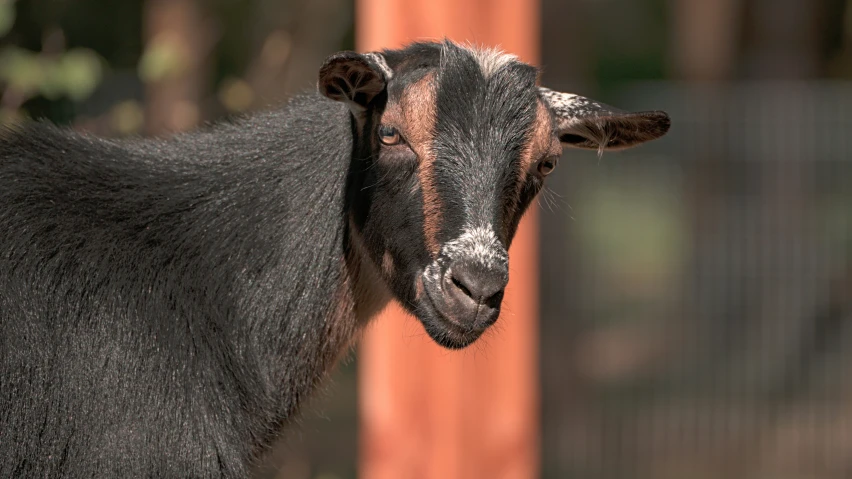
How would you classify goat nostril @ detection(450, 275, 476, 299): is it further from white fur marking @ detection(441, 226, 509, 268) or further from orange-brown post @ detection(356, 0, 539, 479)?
orange-brown post @ detection(356, 0, 539, 479)

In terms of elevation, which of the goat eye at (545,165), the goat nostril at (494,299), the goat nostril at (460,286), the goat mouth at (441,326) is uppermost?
the goat eye at (545,165)

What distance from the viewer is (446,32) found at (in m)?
5.13

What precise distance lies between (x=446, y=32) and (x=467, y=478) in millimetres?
2215

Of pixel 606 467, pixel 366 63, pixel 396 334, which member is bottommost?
pixel 606 467

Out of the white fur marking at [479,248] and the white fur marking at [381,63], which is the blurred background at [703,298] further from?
the white fur marking at [479,248]

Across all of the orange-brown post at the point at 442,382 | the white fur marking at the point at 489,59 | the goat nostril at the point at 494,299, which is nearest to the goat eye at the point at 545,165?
the white fur marking at the point at 489,59

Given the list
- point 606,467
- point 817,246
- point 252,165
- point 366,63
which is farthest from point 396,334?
point 817,246

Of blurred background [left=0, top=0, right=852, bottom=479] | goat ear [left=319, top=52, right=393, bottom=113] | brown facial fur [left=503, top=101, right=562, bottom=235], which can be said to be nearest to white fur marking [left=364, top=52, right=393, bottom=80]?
goat ear [left=319, top=52, right=393, bottom=113]

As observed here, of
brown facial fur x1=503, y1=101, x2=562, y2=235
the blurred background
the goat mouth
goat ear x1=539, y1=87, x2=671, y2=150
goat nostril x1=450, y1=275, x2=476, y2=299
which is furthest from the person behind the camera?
the blurred background

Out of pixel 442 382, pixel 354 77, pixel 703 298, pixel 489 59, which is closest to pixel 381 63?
pixel 354 77

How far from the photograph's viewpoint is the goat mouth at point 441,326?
3.87m

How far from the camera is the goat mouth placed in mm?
3873

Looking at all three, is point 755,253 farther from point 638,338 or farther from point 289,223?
point 289,223

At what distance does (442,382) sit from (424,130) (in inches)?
64.1
